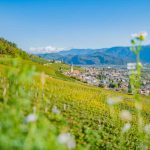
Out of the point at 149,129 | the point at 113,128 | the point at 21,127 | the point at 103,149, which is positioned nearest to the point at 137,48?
the point at 149,129

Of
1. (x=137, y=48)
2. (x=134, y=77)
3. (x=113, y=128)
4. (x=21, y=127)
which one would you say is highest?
(x=137, y=48)

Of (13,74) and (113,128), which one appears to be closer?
(13,74)

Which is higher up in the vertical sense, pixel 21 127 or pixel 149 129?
pixel 21 127

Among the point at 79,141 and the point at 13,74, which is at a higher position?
the point at 13,74

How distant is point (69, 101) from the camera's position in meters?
35.2

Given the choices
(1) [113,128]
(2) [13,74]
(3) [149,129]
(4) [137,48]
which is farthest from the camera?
(1) [113,128]

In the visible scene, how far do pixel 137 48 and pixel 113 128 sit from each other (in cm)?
2154

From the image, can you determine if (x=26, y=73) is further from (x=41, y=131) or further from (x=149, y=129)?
(x=149, y=129)

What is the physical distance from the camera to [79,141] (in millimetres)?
21484

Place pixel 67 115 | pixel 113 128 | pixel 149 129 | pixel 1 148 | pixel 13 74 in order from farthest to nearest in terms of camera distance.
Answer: pixel 113 128, pixel 67 115, pixel 149 129, pixel 13 74, pixel 1 148

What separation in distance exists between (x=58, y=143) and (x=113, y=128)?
930 inches

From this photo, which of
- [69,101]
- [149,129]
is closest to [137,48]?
[149,129]

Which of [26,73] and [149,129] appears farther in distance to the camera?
[149,129]

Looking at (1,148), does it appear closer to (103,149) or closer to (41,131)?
(41,131)
